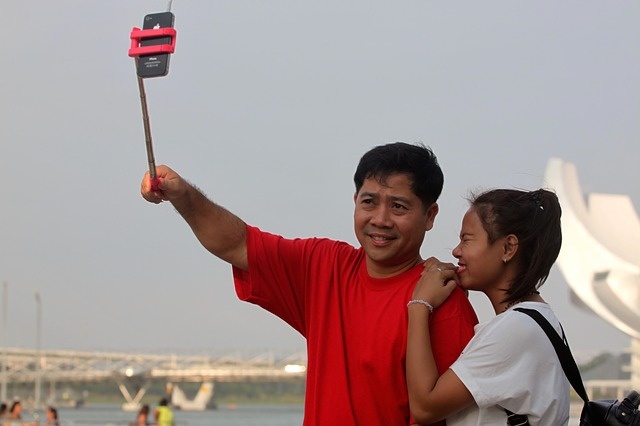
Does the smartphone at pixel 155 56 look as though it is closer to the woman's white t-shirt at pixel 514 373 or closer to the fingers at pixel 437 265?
the fingers at pixel 437 265

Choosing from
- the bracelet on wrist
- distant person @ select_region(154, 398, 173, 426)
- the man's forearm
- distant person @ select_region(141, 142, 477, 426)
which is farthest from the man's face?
distant person @ select_region(154, 398, 173, 426)

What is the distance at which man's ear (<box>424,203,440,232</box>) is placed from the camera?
9.78ft

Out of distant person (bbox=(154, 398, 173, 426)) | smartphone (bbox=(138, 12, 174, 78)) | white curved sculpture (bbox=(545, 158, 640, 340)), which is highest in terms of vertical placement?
smartphone (bbox=(138, 12, 174, 78))

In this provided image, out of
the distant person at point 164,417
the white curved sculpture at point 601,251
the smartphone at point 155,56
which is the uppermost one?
the smartphone at point 155,56

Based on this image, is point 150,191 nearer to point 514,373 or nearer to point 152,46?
point 152,46

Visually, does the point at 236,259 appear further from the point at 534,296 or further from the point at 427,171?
the point at 534,296

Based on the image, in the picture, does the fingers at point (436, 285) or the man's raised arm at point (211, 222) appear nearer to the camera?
the fingers at point (436, 285)

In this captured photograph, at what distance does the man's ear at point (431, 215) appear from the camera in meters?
2.98

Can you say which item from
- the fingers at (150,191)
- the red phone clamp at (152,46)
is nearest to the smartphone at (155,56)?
the red phone clamp at (152,46)

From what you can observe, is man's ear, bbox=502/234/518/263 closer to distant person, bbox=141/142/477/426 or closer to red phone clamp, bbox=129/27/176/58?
distant person, bbox=141/142/477/426

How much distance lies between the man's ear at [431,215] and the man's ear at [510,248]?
274 millimetres

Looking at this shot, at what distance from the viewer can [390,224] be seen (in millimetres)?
2885

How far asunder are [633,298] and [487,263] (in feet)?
91.1

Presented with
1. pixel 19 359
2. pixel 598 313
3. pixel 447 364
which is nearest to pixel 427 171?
pixel 447 364
